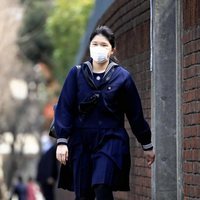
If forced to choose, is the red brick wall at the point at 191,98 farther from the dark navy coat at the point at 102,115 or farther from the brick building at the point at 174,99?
the dark navy coat at the point at 102,115

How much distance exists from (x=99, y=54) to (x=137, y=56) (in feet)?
11.3

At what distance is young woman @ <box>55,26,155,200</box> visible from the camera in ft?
29.3

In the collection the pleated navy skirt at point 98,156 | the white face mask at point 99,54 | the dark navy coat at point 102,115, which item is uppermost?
the white face mask at point 99,54

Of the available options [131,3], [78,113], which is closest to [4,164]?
[131,3]

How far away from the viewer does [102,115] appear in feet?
29.4

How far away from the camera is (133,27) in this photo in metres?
12.6

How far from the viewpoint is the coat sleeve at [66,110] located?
8.96 meters

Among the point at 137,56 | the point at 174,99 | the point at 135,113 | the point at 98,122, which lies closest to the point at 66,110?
the point at 98,122

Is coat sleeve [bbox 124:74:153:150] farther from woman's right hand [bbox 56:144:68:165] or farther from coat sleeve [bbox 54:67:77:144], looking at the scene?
woman's right hand [bbox 56:144:68:165]

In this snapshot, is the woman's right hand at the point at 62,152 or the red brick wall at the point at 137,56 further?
the red brick wall at the point at 137,56

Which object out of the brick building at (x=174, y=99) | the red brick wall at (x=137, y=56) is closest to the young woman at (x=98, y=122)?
the brick building at (x=174, y=99)

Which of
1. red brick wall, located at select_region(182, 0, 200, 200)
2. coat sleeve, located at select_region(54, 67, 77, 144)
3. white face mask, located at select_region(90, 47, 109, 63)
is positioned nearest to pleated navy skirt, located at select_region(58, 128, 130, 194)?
coat sleeve, located at select_region(54, 67, 77, 144)

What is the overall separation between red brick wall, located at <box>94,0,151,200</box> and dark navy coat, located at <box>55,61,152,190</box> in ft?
7.66

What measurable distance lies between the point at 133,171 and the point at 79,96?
353 cm
